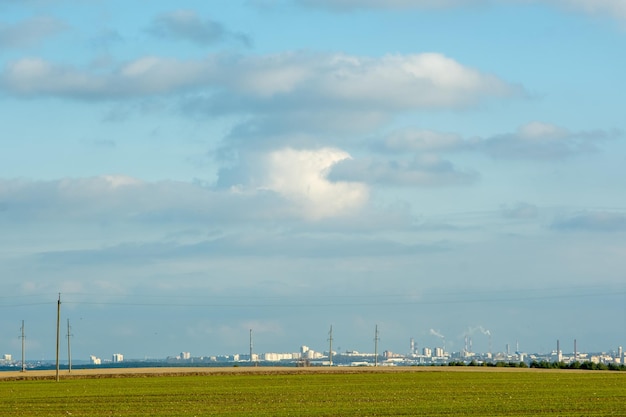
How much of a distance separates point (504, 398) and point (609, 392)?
35.5ft

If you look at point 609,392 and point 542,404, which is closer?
point 542,404

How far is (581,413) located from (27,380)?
83.0m

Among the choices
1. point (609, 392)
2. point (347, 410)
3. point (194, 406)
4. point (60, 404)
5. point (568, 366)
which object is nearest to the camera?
point (347, 410)

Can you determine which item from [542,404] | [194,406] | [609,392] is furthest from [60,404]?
[609,392]

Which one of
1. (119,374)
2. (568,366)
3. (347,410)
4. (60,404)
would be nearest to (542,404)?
(347,410)

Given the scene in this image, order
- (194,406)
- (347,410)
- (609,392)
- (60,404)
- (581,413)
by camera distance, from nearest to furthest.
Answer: (581,413)
(347,410)
(194,406)
(60,404)
(609,392)

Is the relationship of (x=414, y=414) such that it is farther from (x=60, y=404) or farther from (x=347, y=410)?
(x=60, y=404)

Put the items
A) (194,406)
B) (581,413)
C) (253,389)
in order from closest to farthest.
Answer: (581,413) < (194,406) < (253,389)

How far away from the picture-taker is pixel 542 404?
56.8m

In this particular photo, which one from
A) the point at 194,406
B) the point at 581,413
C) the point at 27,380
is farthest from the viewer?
the point at 27,380

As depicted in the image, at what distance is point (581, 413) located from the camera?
49.4 meters

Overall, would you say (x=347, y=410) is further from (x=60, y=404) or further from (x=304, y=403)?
(x=60, y=404)

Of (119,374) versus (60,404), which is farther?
(119,374)

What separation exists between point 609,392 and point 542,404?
15.3 metres
